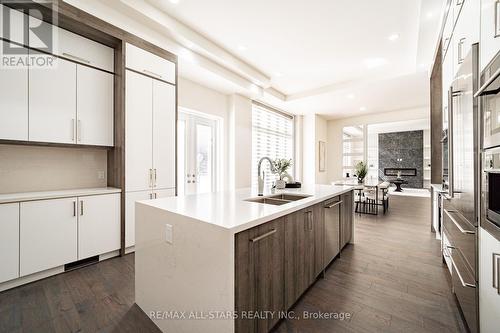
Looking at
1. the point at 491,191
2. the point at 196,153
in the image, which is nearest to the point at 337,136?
the point at 196,153

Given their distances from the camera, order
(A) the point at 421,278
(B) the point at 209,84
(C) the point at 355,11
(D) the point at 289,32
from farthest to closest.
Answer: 1. (B) the point at 209,84
2. (D) the point at 289,32
3. (C) the point at 355,11
4. (A) the point at 421,278

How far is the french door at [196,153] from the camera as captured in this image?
4.23 m

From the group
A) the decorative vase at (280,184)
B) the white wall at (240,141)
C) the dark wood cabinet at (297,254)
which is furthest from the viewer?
the white wall at (240,141)

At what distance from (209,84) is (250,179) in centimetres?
235

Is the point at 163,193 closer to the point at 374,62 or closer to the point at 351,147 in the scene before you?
the point at 374,62

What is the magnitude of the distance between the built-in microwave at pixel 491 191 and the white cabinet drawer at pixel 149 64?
132 inches

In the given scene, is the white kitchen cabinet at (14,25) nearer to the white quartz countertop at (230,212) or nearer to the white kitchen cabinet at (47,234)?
the white kitchen cabinet at (47,234)

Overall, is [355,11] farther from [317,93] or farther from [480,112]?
[317,93]

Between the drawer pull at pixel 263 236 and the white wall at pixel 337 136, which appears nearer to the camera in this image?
the drawer pull at pixel 263 236

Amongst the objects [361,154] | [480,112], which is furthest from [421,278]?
[361,154]

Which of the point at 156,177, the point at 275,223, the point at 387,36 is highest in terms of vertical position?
the point at 387,36

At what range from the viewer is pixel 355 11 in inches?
108

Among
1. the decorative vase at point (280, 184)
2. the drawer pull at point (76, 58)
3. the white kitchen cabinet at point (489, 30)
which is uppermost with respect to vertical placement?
the drawer pull at point (76, 58)

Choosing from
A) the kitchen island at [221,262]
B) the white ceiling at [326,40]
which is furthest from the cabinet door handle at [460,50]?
the kitchen island at [221,262]
